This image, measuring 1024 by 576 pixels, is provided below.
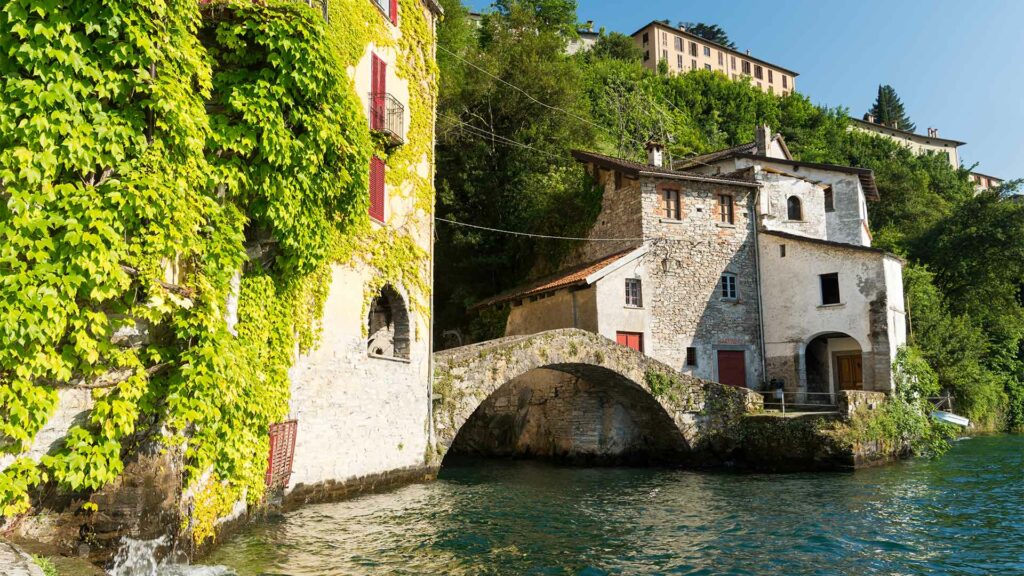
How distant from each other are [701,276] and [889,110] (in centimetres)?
8451

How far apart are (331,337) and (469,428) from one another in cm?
1452

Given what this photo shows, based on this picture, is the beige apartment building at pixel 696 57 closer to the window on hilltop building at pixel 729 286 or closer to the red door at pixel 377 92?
the window on hilltop building at pixel 729 286

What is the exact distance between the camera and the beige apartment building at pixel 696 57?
239ft

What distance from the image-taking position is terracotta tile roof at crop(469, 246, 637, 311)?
23.8 m

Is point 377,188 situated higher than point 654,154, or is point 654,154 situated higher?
point 654,154

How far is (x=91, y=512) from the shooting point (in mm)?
7160

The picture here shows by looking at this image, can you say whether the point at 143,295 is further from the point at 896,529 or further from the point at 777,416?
the point at 777,416

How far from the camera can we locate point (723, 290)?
26406 millimetres

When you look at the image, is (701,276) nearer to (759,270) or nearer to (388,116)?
(759,270)

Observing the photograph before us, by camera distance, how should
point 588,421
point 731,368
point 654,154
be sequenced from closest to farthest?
1. point 588,421
2. point 731,368
3. point 654,154

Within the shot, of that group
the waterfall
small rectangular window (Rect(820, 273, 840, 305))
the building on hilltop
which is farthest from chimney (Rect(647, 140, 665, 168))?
the building on hilltop

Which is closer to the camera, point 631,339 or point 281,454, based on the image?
point 281,454

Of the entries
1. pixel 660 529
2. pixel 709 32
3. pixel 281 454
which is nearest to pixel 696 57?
pixel 709 32

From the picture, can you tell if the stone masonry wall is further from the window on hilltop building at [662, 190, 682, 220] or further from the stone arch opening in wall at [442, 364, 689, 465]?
the stone arch opening in wall at [442, 364, 689, 465]
